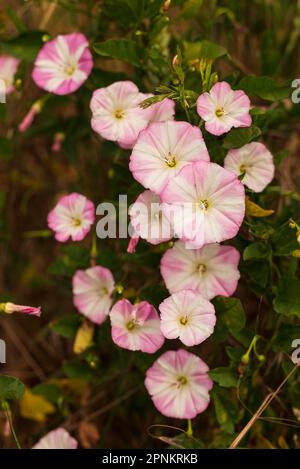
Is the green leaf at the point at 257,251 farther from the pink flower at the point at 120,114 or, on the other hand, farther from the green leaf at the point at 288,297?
the pink flower at the point at 120,114

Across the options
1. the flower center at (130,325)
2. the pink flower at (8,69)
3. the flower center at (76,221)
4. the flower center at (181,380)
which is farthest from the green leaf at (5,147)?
the flower center at (181,380)

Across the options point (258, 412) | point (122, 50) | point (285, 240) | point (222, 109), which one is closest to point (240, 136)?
point (222, 109)

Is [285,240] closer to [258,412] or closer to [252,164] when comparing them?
[252,164]

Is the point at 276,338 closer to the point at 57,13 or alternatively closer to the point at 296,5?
the point at 296,5

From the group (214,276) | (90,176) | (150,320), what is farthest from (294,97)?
(90,176)

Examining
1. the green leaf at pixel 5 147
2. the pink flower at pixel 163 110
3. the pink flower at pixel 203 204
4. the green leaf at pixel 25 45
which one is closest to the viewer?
the pink flower at pixel 203 204

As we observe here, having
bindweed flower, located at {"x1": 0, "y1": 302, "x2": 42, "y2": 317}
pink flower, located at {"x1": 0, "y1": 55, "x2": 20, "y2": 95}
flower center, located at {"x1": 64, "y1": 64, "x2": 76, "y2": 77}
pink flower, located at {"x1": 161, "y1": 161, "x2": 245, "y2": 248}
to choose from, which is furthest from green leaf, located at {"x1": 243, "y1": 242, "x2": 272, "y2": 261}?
pink flower, located at {"x1": 0, "y1": 55, "x2": 20, "y2": 95}

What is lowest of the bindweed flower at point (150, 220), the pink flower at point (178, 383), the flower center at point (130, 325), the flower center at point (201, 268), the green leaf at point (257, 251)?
the pink flower at point (178, 383)
